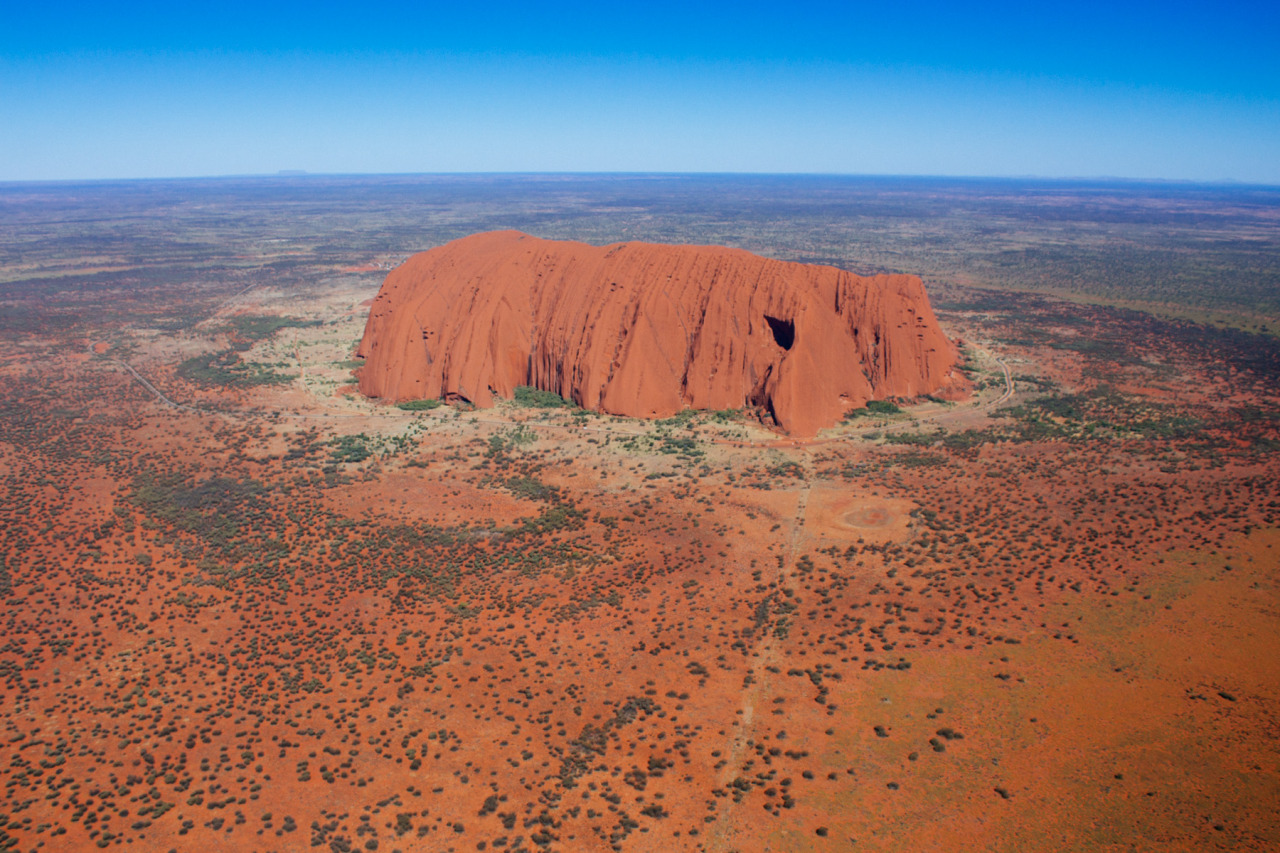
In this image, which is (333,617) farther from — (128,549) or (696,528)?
(696,528)

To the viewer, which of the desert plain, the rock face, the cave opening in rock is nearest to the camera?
the desert plain

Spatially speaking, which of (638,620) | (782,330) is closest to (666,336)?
(782,330)

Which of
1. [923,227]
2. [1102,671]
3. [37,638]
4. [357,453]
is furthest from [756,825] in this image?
[923,227]

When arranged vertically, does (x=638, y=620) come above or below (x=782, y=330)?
below

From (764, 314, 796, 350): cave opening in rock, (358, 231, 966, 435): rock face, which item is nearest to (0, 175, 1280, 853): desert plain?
(358, 231, 966, 435): rock face

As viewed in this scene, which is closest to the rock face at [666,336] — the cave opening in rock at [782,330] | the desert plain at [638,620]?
the cave opening in rock at [782,330]

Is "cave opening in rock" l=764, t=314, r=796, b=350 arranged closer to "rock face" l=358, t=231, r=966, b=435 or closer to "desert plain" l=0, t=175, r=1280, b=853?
"rock face" l=358, t=231, r=966, b=435

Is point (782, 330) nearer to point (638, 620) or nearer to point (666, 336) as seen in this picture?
point (666, 336)
